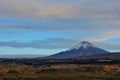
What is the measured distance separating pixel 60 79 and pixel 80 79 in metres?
4.50

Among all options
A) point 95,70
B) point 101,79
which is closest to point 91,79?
A: point 101,79

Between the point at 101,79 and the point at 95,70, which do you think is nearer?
the point at 101,79

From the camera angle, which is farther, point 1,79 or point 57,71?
point 57,71

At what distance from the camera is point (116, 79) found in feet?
268

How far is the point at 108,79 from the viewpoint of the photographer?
81.9m

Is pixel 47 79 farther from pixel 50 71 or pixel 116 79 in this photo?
pixel 50 71

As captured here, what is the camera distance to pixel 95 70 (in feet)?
389

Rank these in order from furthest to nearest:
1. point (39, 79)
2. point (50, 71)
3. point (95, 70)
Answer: point (95, 70)
point (50, 71)
point (39, 79)

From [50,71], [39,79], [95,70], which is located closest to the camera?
[39,79]

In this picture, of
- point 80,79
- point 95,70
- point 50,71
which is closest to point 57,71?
point 50,71

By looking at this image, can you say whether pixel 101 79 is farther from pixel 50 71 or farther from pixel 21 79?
pixel 50 71

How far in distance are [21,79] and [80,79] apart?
1309 cm

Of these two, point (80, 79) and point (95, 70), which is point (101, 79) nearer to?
point (80, 79)

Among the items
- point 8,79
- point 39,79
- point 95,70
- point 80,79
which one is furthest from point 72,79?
point 95,70
